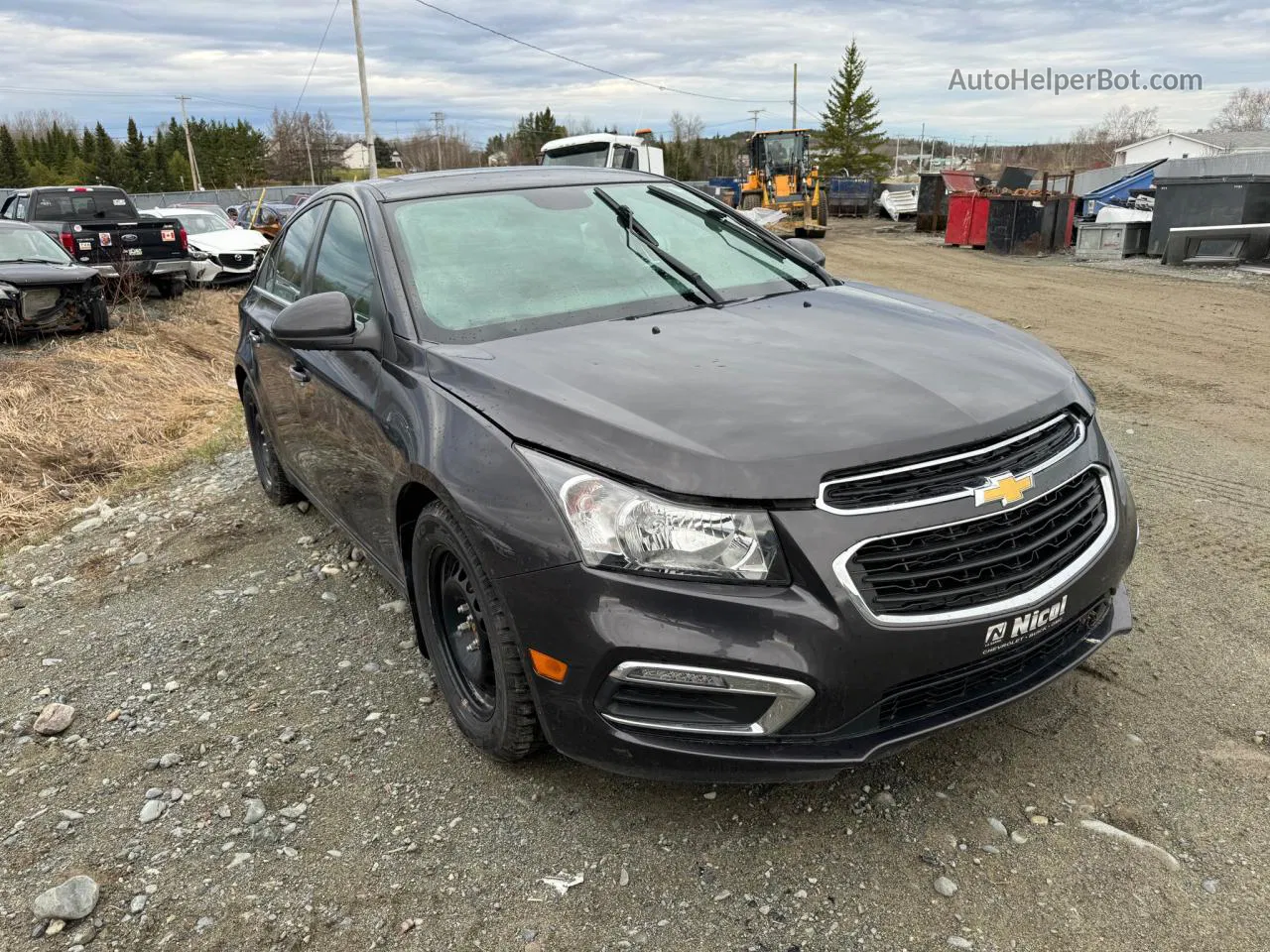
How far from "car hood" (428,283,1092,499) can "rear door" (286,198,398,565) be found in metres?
0.45

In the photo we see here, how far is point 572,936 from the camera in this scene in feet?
7.19

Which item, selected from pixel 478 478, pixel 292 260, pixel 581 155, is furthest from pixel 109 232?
pixel 478 478

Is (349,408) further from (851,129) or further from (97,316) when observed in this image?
(851,129)

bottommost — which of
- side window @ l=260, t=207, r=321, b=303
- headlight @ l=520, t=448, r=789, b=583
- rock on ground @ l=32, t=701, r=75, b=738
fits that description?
rock on ground @ l=32, t=701, r=75, b=738

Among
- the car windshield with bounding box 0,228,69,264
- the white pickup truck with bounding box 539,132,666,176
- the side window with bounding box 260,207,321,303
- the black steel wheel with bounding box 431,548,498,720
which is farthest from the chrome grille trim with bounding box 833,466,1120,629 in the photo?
the white pickup truck with bounding box 539,132,666,176

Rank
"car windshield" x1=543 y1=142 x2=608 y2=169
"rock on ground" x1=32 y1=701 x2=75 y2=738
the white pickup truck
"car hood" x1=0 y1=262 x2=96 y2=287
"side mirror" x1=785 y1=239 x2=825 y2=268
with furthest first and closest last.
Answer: "car windshield" x1=543 y1=142 x2=608 y2=169
the white pickup truck
"car hood" x1=0 y1=262 x2=96 y2=287
"side mirror" x1=785 y1=239 x2=825 y2=268
"rock on ground" x1=32 y1=701 x2=75 y2=738

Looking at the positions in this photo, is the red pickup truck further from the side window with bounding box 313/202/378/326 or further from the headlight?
the headlight

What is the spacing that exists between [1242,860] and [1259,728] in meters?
0.66

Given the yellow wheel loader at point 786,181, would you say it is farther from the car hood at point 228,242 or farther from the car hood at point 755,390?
the car hood at point 755,390

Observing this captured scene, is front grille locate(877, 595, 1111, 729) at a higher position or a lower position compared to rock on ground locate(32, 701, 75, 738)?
higher

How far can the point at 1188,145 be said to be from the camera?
72.4 metres

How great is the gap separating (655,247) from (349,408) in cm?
130

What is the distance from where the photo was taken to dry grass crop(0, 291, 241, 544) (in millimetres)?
6590

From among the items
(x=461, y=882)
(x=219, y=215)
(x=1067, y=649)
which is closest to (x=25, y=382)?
(x=461, y=882)
